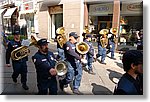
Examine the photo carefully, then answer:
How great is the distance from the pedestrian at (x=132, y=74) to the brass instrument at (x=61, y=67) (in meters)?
0.73

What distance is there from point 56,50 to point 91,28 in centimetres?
52

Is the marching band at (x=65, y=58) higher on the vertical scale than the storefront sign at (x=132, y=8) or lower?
lower

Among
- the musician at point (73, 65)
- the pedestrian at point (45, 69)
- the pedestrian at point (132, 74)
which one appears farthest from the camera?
the musician at point (73, 65)

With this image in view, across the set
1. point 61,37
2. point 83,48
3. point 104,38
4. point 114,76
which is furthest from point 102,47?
point 61,37

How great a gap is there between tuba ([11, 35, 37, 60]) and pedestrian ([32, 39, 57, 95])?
0.09 meters

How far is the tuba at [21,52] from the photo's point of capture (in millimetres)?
2705

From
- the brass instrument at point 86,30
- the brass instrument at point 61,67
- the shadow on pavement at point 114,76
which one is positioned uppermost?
the brass instrument at point 86,30

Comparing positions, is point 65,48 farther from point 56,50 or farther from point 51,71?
point 51,71

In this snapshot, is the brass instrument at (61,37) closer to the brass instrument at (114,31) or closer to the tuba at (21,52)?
the tuba at (21,52)

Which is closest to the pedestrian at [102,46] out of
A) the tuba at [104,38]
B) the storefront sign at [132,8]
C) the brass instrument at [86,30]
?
the tuba at [104,38]

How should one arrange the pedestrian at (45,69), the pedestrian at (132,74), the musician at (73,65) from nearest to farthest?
the pedestrian at (132,74)
the pedestrian at (45,69)
the musician at (73,65)

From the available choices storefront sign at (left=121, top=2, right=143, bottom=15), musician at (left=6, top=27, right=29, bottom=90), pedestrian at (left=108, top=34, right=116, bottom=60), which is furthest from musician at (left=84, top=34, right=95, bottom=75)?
musician at (left=6, top=27, right=29, bottom=90)

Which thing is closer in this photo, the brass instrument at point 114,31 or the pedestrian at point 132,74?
the pedestrian at point 132,74

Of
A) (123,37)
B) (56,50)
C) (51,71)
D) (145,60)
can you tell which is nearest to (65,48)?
(56,50)
